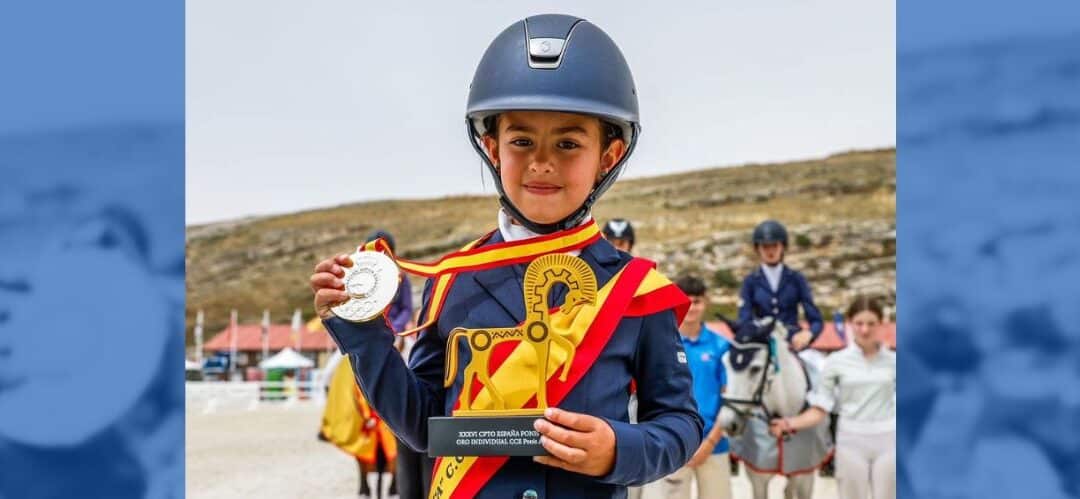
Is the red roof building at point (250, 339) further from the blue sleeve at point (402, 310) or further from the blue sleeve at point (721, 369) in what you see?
the blue sleeve at point (721, 369)

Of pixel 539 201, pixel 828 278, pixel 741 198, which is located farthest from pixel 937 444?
pixel 741 198

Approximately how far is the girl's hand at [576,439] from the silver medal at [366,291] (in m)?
0.33

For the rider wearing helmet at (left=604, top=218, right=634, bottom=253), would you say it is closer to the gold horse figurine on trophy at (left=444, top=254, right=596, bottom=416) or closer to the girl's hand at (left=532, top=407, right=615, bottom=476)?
the gold horse figurine on trophy at (left=444, top=254, right=596, bottom=416)

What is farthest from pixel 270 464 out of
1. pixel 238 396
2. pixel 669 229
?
pixel 669 229

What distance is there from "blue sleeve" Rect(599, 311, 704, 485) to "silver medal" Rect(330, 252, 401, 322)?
45 centimetres

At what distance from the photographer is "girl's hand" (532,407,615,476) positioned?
71.2 inches

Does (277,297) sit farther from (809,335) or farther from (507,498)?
(507,498)

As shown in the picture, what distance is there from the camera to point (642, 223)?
143 feet

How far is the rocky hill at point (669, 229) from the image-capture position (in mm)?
40500

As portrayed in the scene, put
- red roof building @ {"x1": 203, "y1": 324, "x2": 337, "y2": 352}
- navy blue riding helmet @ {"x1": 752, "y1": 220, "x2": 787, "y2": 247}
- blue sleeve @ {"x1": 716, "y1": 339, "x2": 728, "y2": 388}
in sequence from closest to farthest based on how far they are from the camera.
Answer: blue sleeve @ {"x1": 716, "y1": 339, "x2": 728, "y2": 388}, navy blue riding helmet @ {"x1": 752, "y1": 220, "x2": 787, "y2": 247}, red roof building @ {"x1": 203, "y1": 324, "x2": 337, "y2": 352}

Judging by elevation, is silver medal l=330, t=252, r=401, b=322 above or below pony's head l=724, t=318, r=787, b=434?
above

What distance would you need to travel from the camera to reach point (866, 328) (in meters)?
6.89

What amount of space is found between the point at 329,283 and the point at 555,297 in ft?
1.31

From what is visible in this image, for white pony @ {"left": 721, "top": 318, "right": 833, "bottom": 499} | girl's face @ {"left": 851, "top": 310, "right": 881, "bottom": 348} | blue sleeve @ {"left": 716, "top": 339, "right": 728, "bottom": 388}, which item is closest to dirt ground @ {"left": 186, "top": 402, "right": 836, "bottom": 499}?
blue sleeve @ {"left": 716, "top": 339, "right": 728, "bottom": 388}
